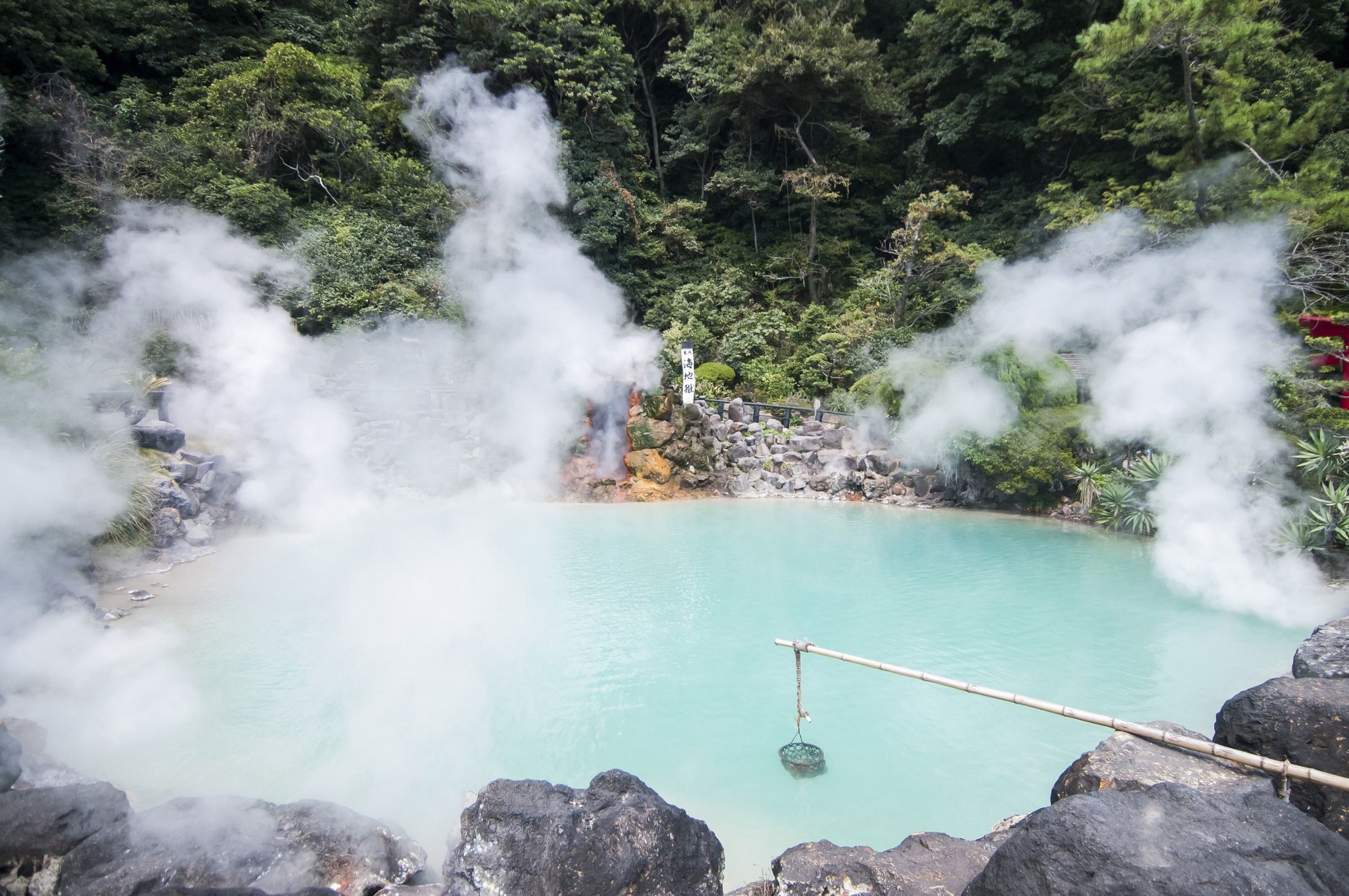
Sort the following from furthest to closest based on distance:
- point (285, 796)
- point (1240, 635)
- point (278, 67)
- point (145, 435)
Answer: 1. point (278, 67)
2. point (145, 435)
3. point (1240, 635)
4. point (285, 796)

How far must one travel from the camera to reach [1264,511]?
647 cm

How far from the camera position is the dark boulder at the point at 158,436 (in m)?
7.78

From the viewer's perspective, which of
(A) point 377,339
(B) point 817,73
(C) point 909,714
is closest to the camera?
(C) point 909,714

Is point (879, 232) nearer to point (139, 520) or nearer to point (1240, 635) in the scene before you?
point (1240, 635)

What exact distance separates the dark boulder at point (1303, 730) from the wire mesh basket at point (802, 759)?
1.75 metres

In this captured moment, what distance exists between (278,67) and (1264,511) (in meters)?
17.1

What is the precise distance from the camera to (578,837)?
2.31 m

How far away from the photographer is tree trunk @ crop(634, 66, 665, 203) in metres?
17.1

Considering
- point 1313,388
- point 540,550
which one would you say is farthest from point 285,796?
point 1313,388

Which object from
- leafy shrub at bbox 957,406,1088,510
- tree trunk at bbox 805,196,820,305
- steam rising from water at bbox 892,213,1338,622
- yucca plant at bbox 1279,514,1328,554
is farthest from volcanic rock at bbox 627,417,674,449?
yucca plant at bbox 1279,514,1328,554

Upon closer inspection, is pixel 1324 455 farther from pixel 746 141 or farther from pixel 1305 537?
pixel 746 141

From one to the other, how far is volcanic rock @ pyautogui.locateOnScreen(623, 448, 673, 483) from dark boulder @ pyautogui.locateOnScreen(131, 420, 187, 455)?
5.96 m

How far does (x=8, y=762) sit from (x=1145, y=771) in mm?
4739

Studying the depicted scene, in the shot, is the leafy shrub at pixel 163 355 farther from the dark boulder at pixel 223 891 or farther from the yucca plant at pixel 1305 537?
the yucca plant at pixel 1305 537
